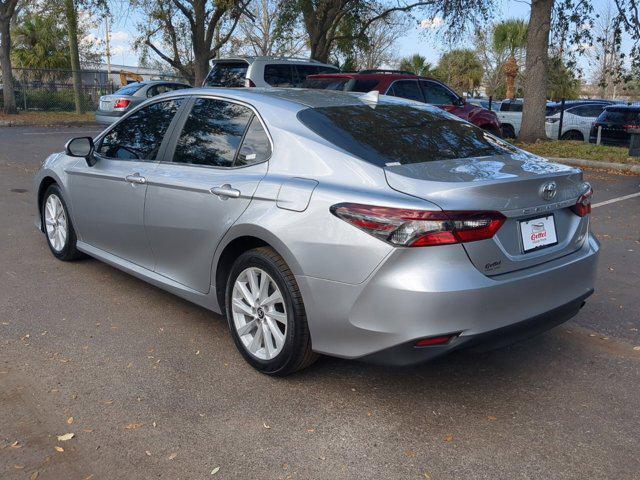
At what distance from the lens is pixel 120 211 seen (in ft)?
15.8

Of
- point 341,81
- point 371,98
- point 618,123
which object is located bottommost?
point 618,123

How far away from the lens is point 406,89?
12.1 m

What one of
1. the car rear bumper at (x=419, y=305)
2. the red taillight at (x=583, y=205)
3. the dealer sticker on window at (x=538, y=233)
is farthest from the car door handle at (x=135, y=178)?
the red taillight at (x=583, y=205)

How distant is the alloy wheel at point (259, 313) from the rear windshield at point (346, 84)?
8.24m

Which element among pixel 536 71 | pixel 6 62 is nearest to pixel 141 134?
pixel 536 71

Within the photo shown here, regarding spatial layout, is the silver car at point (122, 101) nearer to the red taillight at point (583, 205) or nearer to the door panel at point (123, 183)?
the door panel at point (123, 183)

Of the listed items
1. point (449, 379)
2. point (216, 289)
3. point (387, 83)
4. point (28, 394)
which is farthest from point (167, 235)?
point (387, 83)

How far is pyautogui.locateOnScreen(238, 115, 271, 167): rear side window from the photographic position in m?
3.86

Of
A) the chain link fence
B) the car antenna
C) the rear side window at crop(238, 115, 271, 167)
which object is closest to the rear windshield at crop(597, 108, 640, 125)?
the car antenna

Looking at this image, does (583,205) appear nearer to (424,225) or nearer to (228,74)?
(424,225)

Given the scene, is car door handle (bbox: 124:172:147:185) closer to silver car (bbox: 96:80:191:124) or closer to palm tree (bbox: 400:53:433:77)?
silver car (bbox: 96:80:191:124)

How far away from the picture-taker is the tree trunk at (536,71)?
15.5 metres

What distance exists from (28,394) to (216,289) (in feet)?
3.91

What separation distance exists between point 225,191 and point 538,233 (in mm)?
1777
